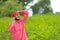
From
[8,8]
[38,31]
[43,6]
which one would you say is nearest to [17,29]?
[38,31]

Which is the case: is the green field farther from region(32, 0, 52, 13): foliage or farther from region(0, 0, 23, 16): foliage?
region(32, 0, 52, 13): foliage

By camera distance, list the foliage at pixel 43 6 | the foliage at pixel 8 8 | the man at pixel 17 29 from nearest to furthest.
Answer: the man at pixel 17 29 < the foliage at pixel 8 8 < the foliage at pixel 43 6

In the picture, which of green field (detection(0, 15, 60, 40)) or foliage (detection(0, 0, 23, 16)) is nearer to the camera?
green field (detection(0, 15, 60, 40))

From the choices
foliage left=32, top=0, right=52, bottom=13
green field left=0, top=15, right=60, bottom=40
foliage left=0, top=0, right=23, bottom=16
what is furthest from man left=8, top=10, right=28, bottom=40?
foliage left=32, top=0, right=52, bottom=13

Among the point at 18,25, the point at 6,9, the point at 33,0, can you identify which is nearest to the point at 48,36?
the point at 18,25

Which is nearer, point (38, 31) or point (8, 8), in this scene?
point (38, 31)

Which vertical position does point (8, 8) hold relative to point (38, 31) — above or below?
above

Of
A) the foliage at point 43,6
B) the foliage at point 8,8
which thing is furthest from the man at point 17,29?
the foliage at point 43,6

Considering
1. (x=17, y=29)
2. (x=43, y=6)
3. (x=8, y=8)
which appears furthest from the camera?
(x=43, y=6)

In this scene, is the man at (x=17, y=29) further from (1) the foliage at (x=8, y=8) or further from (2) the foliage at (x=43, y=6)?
(2) the foliage at (x=43, y=6)

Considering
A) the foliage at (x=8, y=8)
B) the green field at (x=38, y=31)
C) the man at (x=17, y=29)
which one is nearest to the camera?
the man at (x=17, y=29)

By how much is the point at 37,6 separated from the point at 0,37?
22.4 metres

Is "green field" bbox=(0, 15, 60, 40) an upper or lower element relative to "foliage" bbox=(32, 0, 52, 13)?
lower

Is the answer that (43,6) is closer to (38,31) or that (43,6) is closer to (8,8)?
(8,8)
